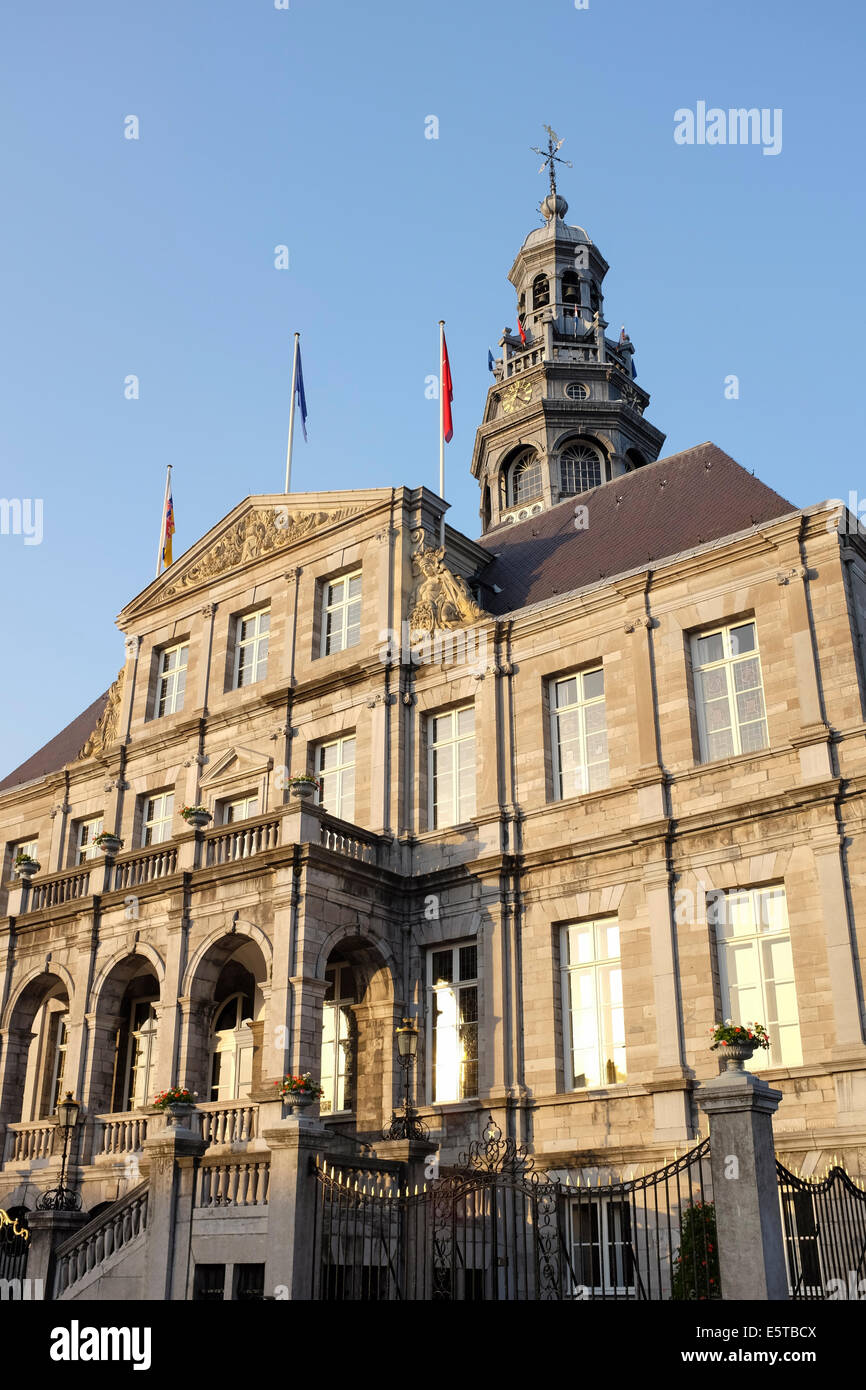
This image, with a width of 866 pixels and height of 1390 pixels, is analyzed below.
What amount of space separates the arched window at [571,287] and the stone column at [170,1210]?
110 feet

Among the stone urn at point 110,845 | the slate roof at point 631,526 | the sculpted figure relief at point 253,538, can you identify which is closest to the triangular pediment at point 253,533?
the sculpted figure relief at point 253,538

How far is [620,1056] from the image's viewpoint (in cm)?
2002

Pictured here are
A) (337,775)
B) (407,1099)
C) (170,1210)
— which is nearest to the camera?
(170,1210)

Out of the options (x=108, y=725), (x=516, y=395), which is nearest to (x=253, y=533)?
(x=108, y=725)

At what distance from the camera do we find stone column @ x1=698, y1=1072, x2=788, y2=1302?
10586mm

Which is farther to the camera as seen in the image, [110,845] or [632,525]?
[632,525]

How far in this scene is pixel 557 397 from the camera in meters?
40.8

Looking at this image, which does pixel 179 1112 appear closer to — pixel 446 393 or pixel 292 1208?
pixel 292 1208

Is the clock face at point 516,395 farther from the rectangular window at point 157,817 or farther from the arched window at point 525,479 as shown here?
the rectangular window at point 157,817

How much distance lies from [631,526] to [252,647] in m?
8.89

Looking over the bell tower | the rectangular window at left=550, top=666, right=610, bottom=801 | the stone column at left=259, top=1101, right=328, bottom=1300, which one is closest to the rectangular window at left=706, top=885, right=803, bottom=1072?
the rectangular window at left=550, top=666, right=610, bottom=801

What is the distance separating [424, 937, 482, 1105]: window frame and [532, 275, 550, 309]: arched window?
27.3 meters
